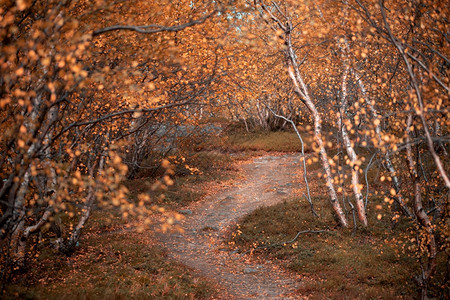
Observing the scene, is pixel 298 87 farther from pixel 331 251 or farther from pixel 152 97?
pixel 152 97

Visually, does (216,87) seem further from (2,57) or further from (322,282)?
(2,57)

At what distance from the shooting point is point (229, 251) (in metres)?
12.8

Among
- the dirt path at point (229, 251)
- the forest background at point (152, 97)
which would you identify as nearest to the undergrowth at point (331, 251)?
the forest background at point (152, 97)

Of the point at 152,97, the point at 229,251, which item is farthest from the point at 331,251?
the point at 152,97

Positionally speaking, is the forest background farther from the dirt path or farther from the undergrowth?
the dirt path

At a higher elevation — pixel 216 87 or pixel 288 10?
pixel 288 10

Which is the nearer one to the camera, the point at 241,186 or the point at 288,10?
the point at 288,10

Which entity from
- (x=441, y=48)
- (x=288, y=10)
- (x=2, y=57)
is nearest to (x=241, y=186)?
(x=288, y=10)

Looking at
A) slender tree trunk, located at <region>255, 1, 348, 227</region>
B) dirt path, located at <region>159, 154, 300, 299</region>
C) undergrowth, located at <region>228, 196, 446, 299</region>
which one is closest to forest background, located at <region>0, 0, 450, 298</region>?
slender tree trunk, located at <region>255, 1, 348, 227</region>

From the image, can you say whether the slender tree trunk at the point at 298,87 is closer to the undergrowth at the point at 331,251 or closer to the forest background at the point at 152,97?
the forest background at the point at 152,97

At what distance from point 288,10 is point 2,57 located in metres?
10.4

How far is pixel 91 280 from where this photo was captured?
874 centimetres

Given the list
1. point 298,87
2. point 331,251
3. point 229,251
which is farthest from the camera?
point 229,251

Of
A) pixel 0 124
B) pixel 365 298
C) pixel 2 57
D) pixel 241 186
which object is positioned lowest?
pixel 365 298
